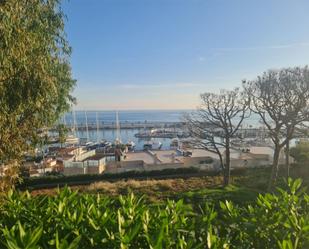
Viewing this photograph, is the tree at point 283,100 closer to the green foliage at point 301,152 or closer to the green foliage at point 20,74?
the green foliage at point 301,152

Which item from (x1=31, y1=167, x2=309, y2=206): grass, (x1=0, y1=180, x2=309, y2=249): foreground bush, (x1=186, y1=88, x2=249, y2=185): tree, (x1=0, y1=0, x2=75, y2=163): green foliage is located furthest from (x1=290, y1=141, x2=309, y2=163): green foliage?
(x1=0, y1=180, x2=309, y2=249): foreground bush

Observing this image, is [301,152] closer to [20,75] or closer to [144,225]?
[20,75]

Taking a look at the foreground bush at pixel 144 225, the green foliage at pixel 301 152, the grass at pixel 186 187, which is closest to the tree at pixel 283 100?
the grass at pixel 186 187

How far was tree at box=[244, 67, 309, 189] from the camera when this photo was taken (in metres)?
16.0

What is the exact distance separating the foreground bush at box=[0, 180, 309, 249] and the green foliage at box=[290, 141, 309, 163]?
1988cm

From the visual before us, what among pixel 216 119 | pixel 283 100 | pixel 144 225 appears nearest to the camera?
pixel 144 225

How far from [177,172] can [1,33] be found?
18300 millimetres

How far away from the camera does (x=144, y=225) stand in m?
3.08

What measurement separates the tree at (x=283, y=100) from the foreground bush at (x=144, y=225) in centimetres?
1226

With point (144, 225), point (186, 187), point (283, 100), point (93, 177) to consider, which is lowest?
point (93, 177)

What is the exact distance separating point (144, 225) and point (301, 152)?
72.9ft

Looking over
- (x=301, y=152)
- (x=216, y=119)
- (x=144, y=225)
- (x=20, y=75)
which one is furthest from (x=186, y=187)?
(x=144, y=225)

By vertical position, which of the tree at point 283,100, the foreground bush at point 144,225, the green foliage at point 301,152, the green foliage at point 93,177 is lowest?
the green foliage at point 93,177

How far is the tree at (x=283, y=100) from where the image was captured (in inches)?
629
